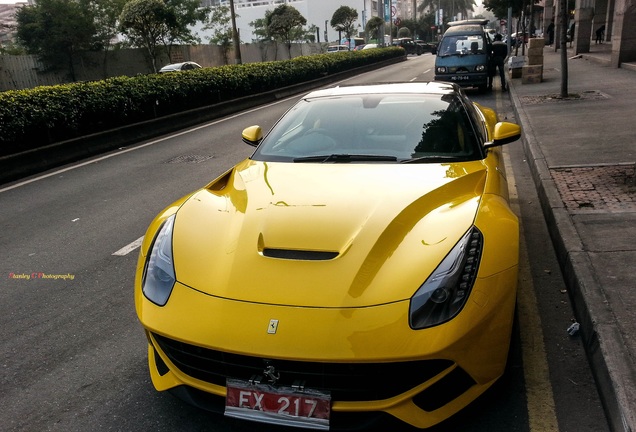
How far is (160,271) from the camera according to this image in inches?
113

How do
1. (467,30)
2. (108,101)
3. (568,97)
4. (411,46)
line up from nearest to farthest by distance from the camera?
(108,101)
(568,97)
(467,30)
(411,46)

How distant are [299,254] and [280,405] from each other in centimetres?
70

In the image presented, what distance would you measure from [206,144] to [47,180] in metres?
3.44

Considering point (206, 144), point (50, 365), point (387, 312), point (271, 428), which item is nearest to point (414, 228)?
point (387, 312)

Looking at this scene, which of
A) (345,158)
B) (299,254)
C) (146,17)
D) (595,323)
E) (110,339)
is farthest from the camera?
(146,17)

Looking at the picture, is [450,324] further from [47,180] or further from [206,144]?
[206,144]

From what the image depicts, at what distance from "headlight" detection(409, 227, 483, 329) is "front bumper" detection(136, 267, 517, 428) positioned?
4 centimetres

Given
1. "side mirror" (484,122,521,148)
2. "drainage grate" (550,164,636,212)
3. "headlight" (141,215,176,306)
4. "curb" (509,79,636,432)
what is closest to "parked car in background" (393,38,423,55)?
"drainage grate" (550,164,636,212)

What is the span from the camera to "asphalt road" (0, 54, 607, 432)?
2.81 metres

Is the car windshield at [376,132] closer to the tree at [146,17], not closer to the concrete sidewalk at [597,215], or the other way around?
the concrete sidewalk at [597,215]

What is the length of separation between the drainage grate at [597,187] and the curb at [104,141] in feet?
28.0

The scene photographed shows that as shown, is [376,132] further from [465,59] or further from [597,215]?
[465,59]

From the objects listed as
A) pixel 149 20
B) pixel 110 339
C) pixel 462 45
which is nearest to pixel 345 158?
pixel 110 339

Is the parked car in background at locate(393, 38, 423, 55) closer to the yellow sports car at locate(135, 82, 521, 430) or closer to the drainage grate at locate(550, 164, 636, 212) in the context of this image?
the drainage grate at locate(550, 164, 636, 212)
